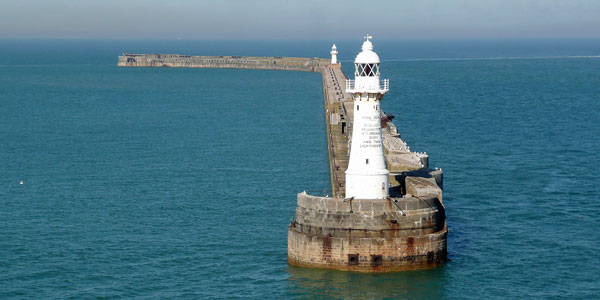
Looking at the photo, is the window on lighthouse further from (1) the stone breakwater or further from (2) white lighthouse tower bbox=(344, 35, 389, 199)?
(1) the stone breakwater

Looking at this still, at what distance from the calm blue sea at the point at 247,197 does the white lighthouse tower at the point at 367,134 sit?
3830mm

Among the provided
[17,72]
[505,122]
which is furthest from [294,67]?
[505,122]

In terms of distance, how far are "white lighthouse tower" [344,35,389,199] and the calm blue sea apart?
12.6 feet

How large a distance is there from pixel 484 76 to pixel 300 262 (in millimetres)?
133507

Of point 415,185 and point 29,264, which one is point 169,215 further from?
point 415,185

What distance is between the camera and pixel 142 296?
3534cm

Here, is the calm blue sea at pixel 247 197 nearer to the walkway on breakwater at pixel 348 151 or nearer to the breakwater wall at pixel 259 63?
the walkway on breakwater at pixel 348 151

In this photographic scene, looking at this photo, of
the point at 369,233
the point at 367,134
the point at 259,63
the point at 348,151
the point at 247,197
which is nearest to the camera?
the point at 369,233

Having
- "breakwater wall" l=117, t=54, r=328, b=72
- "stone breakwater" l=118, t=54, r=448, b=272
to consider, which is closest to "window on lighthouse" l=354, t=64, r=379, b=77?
"stone breakwater" l=118, t=54, r=448, b=272

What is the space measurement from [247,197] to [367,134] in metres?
16.8

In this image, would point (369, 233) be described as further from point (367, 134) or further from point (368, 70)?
point (368, 70)

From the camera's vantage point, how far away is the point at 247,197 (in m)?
53.0

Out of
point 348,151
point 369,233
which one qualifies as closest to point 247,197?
point 348,151

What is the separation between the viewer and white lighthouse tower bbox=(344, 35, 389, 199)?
3741 cm
